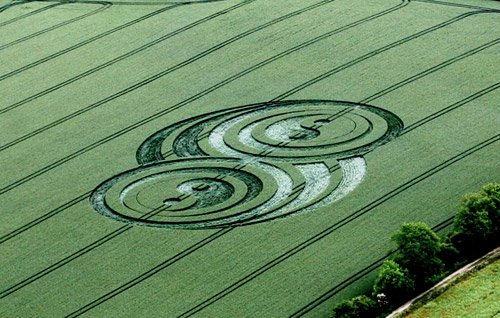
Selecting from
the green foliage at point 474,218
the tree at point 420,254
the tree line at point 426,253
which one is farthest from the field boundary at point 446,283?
the green foliage at point 474,218

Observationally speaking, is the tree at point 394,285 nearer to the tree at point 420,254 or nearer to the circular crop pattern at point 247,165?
the tree at point 420,254

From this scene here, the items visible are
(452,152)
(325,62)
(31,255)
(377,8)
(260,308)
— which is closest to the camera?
(260,308)

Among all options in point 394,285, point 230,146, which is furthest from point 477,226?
point 230,146

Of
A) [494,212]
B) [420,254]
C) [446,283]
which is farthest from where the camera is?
[494,212]

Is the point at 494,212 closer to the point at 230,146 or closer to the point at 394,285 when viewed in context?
the point at 394,285

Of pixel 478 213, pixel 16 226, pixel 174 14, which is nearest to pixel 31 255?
pixel 16 226

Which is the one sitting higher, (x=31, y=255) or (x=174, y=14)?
(x=174, y=14)

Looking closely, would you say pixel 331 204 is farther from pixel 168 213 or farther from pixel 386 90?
pixel 386 90
